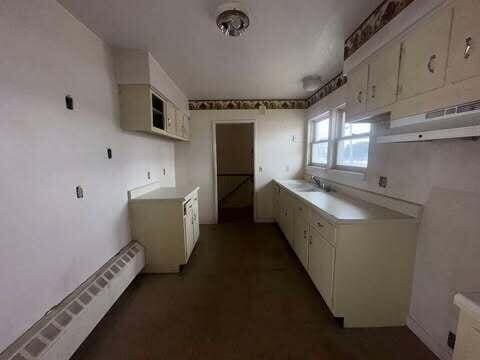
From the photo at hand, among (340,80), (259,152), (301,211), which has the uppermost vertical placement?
(340,80)

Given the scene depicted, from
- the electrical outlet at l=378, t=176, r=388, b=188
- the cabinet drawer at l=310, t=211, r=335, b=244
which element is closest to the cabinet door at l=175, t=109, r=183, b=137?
the cabinet drawer at l=310, t=211, r=335, b=244

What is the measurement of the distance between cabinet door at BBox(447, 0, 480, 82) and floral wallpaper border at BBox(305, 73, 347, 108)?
1554 millimetres

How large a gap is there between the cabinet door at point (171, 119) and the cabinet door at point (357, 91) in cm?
210

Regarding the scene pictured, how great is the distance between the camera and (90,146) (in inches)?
66.7

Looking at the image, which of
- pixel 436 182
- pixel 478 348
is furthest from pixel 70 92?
pixel 436 182

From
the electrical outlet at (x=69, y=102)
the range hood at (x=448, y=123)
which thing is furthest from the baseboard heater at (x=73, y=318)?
the range hood at (x=448, y=123)

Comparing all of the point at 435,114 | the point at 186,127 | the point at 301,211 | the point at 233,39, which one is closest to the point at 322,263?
the point at 301,211

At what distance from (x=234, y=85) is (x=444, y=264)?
9.93 feet

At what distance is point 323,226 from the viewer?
1780mm

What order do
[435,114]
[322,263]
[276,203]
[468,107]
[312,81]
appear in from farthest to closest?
[276,203] → [312,81] → [322,263] → [435,114] → [468,107]

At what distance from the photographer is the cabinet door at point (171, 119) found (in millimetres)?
2646

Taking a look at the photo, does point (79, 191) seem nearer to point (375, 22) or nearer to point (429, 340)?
point (375, 22)

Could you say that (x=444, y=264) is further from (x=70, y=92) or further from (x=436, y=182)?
→ (x=70, y=92)

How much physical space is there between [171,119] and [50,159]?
5.38 feet
